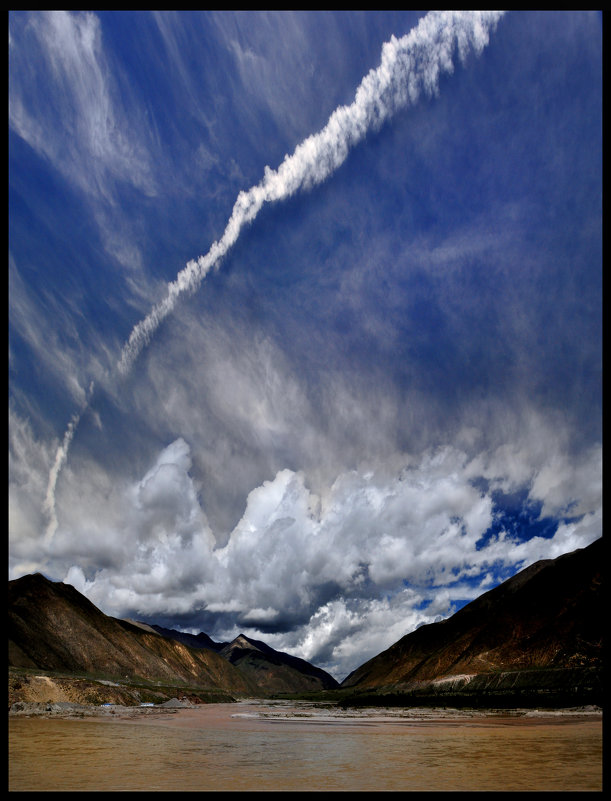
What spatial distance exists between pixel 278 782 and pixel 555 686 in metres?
136

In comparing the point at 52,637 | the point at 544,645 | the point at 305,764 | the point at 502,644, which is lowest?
the point at 502,644

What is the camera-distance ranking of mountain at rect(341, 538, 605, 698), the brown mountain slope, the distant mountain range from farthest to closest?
1. the brown mountain slope
2. the distant mountain range
3. mountain at rect(341, 538, 605, 698)

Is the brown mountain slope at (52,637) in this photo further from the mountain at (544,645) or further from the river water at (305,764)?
the river water at (305,764)

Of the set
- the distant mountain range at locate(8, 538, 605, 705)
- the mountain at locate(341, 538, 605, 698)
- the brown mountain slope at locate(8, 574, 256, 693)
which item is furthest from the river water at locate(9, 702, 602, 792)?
the brown mountain slope at locate(8, 574, 256, 693)

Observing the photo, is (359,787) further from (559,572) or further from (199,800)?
(559,572)

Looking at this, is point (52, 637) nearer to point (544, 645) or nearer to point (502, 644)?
point (502, 644)

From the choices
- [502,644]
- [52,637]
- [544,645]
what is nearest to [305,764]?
[544,645]

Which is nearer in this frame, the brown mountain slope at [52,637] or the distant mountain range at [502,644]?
the distant mountain range at [502,644]

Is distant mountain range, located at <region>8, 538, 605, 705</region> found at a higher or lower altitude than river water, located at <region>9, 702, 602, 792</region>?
lower

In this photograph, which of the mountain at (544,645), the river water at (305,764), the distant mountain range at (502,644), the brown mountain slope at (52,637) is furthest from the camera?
the brown mountain slope at (52,637)

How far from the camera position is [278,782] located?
72.2ft

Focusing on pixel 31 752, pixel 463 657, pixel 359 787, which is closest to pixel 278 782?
pixel 359 787

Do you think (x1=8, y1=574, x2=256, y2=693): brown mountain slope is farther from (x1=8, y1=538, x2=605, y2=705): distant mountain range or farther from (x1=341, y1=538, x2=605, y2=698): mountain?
(x1=341, y1=538, x2=605, y2=698): mountain

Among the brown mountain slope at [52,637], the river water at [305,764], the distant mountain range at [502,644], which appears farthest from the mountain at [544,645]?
the brown mountain slope at [52,637]
